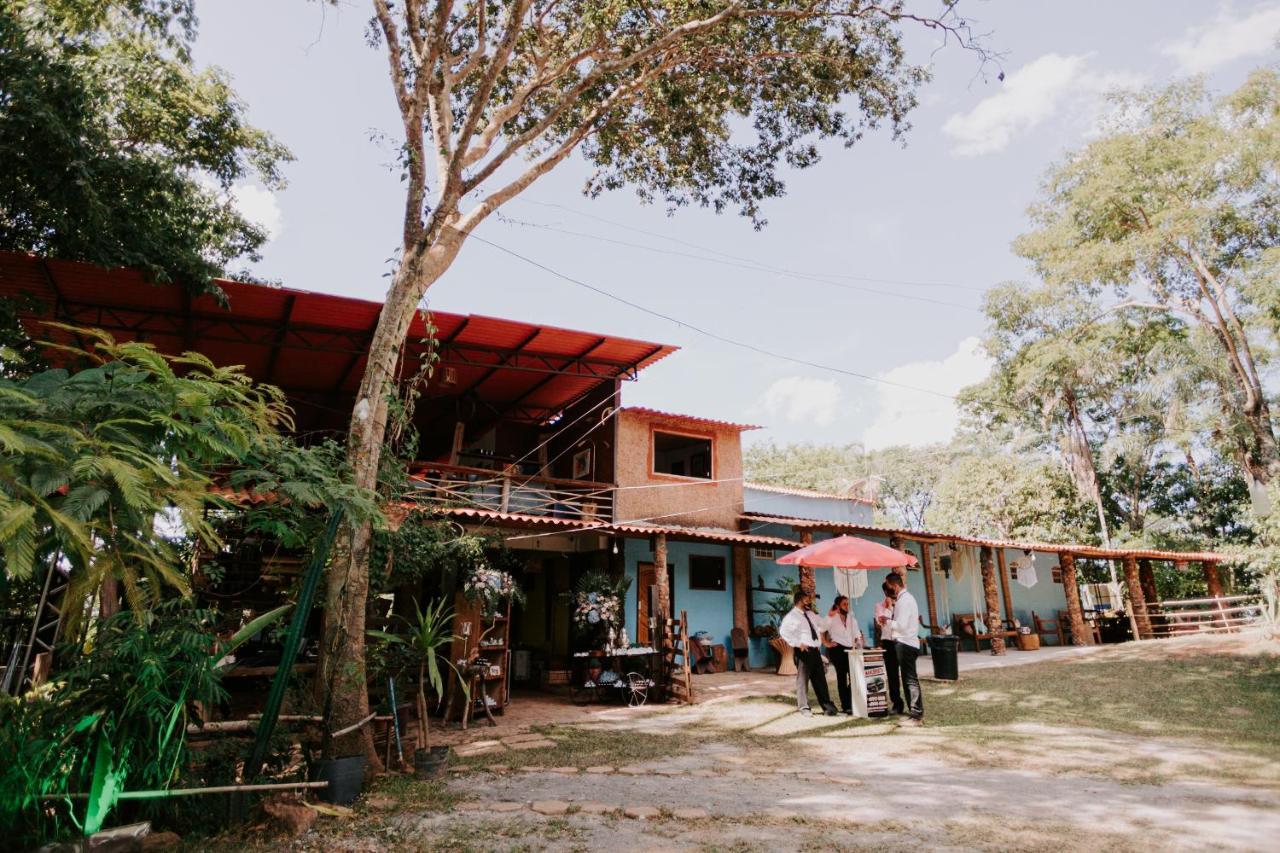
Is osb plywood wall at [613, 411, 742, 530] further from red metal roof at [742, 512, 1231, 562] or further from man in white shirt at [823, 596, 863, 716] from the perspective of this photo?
man in white shirt at [823, 596, 863, 716]

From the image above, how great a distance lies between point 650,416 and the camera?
14.4m

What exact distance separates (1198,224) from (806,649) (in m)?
19.0

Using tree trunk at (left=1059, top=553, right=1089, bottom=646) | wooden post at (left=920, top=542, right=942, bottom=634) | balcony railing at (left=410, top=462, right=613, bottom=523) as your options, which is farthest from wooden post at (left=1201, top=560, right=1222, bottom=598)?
balcony railing at (left=410, top=462, right=613, bottom=523)

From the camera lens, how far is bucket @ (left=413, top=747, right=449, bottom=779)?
5.47 meters

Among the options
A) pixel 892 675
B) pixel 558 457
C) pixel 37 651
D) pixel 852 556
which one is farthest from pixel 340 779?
pixel 558 457

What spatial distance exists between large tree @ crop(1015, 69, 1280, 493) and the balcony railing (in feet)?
55.7

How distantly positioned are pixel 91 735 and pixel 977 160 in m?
15.6

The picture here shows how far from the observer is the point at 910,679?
7820 millimetres

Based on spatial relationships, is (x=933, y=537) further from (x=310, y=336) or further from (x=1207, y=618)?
(x=310, y=336)

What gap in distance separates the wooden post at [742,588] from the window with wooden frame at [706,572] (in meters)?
0.33

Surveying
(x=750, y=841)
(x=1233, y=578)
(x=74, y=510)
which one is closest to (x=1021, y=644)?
(x=1233, y=578)

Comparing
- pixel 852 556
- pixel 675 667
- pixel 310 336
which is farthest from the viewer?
pixel 310 336

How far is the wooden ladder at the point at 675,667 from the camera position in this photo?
10.0m

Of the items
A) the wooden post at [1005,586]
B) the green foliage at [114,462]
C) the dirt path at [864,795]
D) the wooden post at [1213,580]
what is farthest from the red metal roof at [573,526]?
the wooden post at [1213,580]
